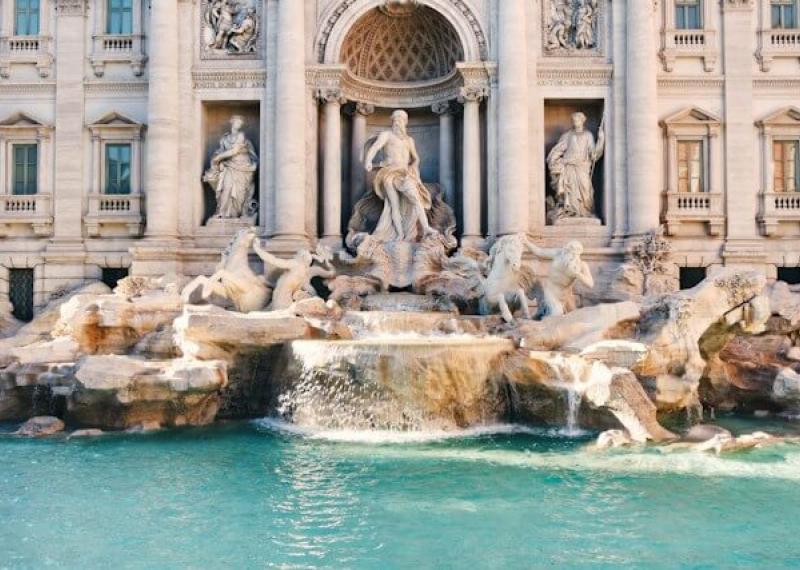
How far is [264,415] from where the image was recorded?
44.8 ft

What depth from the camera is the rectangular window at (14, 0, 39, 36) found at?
2025 centimetres

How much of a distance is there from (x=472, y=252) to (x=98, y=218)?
989 centimetres

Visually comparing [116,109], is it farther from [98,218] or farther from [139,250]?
[139,250]

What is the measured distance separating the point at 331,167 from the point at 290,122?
153 cm

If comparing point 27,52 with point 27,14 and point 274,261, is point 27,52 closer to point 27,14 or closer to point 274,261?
point 27,14

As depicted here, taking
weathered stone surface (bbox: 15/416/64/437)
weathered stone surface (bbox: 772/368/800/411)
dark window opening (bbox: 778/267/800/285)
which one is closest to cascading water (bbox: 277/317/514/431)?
weathered stone surface (bbox: 15/416/64/437)

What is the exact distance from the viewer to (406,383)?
1192cm

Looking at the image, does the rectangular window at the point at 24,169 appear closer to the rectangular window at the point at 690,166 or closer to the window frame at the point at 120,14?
the window frame at the point at 120,14

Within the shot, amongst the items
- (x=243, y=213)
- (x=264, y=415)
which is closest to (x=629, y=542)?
(x=264, y=415)

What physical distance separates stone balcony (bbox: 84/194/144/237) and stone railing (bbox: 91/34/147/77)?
333 centimetres

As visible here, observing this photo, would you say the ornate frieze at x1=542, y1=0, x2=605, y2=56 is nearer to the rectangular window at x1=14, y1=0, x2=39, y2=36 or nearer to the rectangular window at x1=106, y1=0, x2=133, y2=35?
the rectangular window at x1=106, y1=0, x2=133, y2=35

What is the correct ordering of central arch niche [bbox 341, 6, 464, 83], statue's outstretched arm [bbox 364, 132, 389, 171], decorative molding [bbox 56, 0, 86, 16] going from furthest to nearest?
decorative molding [bbox 56, 0, 86, 16], central arch niche [bbox 341, 6, 464, 83], statue's outstretched arm [bbox 364, 132, 389, 171]

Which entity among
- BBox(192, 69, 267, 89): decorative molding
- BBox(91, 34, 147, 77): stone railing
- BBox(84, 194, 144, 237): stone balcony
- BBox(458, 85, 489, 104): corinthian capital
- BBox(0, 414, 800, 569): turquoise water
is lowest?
BBox(0, 414, 800, 569): turquoise water

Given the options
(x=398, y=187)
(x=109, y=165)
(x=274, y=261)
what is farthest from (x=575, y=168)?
(x=109, y=165)
